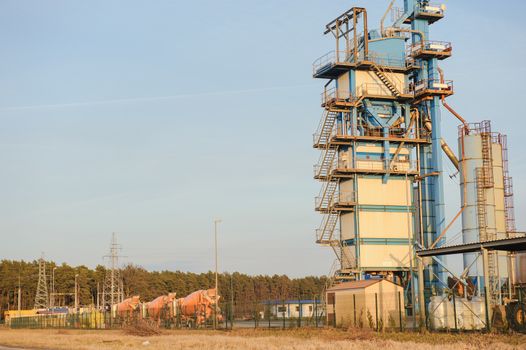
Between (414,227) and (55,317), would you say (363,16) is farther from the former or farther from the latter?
(55,317)

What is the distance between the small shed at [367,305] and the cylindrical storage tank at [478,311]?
19.3 ft

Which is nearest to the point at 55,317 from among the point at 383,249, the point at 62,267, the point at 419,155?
the point at 383,249

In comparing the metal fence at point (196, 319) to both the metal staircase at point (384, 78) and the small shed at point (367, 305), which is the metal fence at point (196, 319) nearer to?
the small shed at point (367, 305)

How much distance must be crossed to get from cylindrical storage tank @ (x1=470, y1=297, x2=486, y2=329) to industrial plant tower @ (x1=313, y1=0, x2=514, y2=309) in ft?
78.6

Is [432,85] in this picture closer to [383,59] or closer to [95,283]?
[383,59]

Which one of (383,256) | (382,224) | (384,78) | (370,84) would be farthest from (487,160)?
(370,84)

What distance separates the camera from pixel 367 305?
2045 inches

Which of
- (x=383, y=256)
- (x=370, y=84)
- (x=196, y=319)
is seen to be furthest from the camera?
(x=370, y=84)

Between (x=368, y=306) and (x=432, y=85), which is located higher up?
(x=432, y=85)

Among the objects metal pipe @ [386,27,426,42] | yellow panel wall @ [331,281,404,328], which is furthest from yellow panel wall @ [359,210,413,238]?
metal pipe @ [386,27,426,42]

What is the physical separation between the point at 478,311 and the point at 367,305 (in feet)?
29.5

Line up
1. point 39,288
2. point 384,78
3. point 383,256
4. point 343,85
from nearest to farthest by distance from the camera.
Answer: point 383,256
point 384,78
point 343,85
point 39,288

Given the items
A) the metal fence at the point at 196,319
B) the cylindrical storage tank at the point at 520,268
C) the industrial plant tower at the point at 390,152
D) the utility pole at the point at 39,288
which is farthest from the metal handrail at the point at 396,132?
the utility pole at the point at 39,288

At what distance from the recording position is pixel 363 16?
250ft
